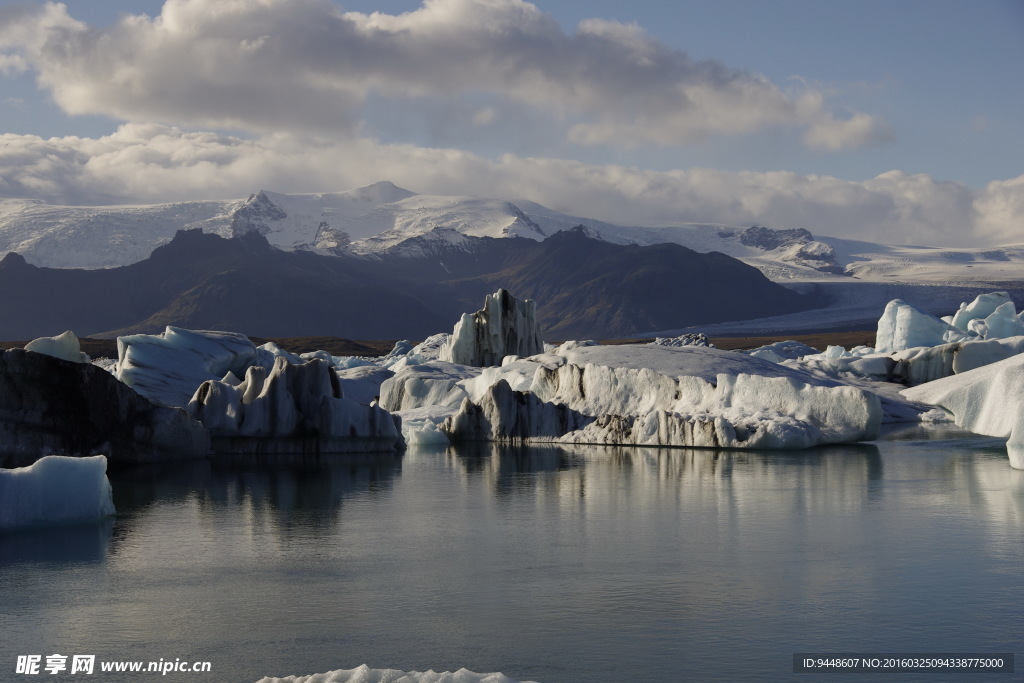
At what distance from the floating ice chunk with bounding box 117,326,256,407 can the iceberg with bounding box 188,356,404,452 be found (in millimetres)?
3361

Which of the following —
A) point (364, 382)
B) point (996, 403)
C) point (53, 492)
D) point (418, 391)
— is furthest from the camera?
point (364, 382)

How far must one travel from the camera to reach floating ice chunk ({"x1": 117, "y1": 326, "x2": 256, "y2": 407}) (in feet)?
107

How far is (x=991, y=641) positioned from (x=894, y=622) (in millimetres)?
931

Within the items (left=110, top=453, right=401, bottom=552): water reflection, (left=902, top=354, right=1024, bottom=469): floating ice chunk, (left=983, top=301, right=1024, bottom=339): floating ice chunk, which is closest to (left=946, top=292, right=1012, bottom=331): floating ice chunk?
(left=983, top=301, right=1024, bottom=339): floating ice chunk

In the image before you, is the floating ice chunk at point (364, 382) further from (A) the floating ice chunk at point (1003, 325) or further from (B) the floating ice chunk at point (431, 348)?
(A) the floating ice chunk at point (1003, 325)

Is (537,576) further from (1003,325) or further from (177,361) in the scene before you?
(1003,325)

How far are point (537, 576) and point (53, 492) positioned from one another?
7.53 m

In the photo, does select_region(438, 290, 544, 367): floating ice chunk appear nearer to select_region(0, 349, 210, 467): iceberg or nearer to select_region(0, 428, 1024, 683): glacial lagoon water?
select_region(0, 349, 210, 467): iceberg

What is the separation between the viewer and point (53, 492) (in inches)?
631

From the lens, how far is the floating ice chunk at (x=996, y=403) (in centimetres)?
2205

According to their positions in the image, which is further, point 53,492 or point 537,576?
point 53,492

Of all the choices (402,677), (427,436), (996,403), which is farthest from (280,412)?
(402,677)

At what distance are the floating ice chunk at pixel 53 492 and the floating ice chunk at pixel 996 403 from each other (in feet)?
54.4

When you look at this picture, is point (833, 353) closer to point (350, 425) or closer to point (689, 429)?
point (689, 429)
